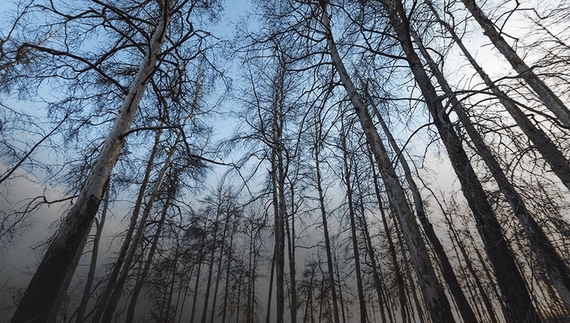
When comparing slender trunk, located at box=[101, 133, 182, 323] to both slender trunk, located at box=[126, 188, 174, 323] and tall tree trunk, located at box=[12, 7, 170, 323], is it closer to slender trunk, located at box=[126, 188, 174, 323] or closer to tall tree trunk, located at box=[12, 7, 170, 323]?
slender trunk, located at box=[126, 188, 174, 323]

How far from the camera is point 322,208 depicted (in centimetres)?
1136

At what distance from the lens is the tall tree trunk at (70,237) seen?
6.25 ft

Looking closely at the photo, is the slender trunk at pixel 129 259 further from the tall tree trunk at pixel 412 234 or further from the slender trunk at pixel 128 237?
the tall tree trunk at pixel 412 234

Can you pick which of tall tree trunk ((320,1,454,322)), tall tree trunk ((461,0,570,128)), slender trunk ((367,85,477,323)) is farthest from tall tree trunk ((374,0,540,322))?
tall tree trunk ((461,0,570,128))

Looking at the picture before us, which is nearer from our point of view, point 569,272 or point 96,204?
point 569,272

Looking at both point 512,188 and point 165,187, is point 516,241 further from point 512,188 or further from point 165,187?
point 165,187

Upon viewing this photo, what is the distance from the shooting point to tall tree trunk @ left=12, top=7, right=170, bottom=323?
6.25 feet

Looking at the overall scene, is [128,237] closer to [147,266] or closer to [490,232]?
[147,266]

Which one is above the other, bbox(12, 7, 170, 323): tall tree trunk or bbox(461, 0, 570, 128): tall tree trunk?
bbox(461, 0, 570, 128): tall tree trunk

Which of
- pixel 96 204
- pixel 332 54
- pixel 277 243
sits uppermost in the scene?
pixel 332 54

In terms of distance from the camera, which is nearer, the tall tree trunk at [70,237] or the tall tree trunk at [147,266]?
the tall tree trunk at [70,237]

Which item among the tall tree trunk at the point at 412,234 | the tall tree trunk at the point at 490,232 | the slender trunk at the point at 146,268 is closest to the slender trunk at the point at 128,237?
the slender trunk at the point at 146,268

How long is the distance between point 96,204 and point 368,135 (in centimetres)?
350

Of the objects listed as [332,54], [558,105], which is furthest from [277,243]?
[558,105]
